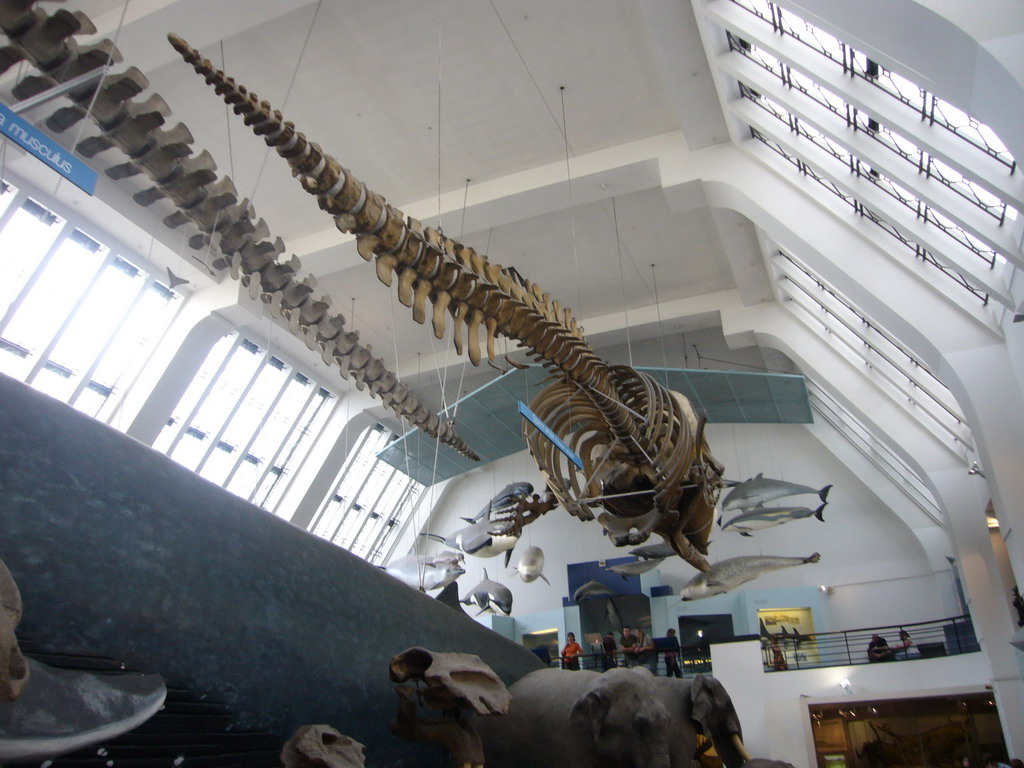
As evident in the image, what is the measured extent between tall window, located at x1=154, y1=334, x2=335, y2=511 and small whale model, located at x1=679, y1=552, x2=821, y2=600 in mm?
9078

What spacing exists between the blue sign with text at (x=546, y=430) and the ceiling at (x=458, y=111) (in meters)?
5.67

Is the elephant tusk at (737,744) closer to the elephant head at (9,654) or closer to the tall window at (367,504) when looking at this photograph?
the elephant head at (9,654)

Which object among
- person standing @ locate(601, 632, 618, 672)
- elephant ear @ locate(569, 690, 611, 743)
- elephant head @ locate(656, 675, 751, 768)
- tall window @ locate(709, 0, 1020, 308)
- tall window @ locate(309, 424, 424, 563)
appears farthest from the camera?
tall window @ locate(309, 424, 424, 563)

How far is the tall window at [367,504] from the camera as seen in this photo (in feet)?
71.5

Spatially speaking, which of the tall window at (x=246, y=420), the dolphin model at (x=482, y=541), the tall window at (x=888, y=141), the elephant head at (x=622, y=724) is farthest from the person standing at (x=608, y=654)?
the elephant head at (x=622, y=724)

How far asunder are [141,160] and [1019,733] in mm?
14583

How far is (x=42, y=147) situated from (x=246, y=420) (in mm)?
13942

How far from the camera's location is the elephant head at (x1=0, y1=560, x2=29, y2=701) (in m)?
1.43

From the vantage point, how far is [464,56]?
11.0 metres

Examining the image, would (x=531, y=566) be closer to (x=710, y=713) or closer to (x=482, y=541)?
(x=482, y=541)

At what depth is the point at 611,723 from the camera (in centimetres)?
351

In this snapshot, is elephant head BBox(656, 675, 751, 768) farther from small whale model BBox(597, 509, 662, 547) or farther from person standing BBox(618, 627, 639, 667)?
person standing BBox(618, 627, 639, 667)

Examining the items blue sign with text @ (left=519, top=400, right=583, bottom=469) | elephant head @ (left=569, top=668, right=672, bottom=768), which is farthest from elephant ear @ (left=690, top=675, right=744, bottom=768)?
blue sign with text @ (left=519, top=400, right=583, bottom=469)

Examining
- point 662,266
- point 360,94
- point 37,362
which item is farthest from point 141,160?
point 662,266
